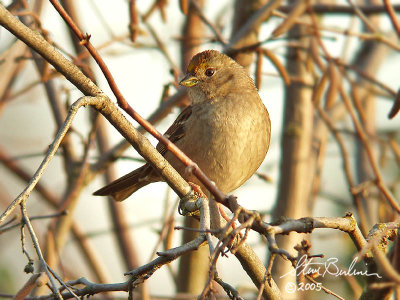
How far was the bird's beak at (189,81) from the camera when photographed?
3887 millimetres

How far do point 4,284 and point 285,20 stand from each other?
3.32 m

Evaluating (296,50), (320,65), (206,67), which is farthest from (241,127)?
(296,50)

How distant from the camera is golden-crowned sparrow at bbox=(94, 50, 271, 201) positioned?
3533mm

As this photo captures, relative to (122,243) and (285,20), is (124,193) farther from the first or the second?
(285,20)

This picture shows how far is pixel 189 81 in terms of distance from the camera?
→ 12.9 ft

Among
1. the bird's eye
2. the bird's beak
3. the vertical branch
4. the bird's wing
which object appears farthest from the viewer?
the vertical branch

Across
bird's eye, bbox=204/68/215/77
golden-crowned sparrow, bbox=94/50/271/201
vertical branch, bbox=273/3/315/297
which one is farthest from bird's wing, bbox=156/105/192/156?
vertical branch, bbox=273/3/315/297

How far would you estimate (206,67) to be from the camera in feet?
13.4

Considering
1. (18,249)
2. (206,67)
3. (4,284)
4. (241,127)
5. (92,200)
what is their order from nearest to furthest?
(241,127)
(206,67)
(4,284)
(18,249)
(92,200)

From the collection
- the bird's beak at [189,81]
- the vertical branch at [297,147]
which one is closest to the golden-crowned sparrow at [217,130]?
the bird's beak at [189,81]
